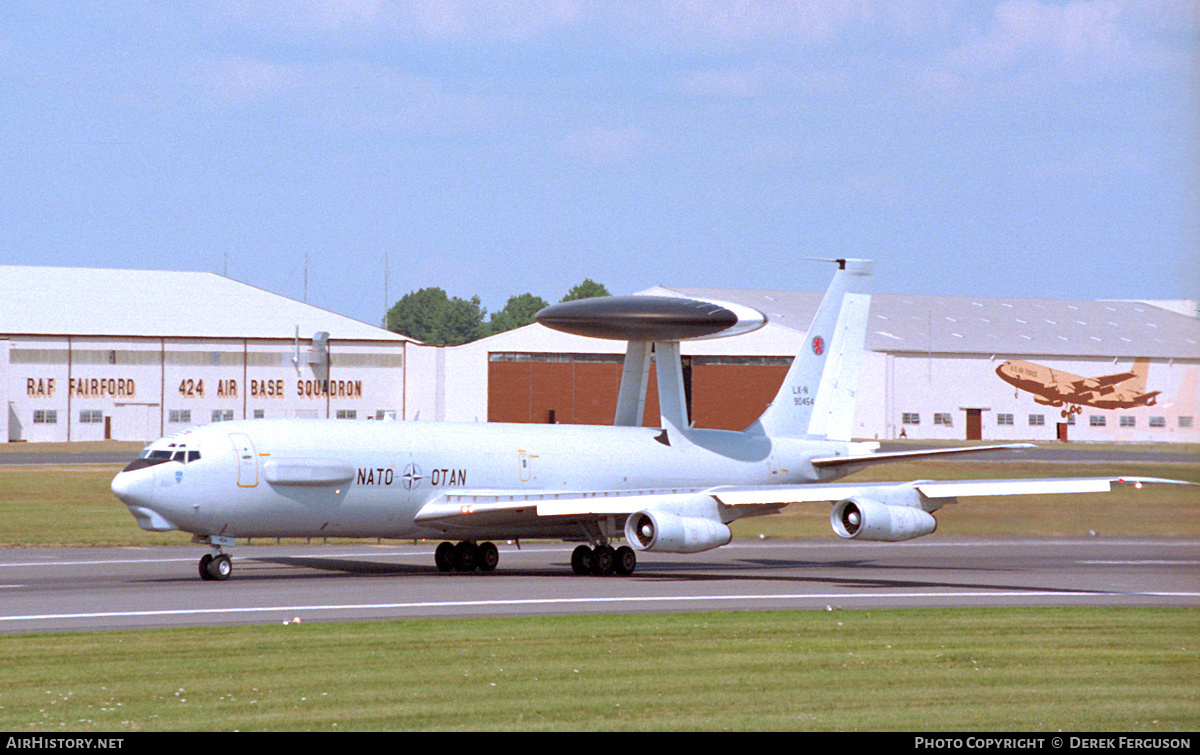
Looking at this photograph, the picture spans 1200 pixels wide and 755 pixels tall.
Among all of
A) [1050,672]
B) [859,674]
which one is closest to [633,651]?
[859,674]

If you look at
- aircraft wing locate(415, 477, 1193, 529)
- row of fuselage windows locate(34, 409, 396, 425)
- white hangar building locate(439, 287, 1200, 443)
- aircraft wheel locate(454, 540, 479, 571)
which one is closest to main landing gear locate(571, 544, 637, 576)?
aircraft wing locate(415, 477, 1193, 529)

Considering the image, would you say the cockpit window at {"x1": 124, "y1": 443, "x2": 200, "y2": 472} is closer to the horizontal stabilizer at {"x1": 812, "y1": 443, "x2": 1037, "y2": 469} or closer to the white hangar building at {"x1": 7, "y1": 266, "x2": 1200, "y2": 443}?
the horizontal stabilizer at {"x1": 812, "y1": 443, "x2": 1037, "y2": 469}

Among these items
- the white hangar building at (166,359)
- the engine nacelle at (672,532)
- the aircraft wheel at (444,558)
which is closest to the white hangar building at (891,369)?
the white hangar building at (166,359)

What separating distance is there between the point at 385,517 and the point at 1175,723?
77.5 ft

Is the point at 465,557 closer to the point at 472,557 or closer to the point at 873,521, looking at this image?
the point at 472,557

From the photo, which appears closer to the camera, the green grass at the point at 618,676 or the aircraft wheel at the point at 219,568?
the green grass at the point at 618,676

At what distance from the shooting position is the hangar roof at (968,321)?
112 metres

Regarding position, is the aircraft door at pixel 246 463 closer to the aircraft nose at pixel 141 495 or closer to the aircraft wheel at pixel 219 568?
the aircraft nose at pixel 141 495

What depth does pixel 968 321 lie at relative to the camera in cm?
11944

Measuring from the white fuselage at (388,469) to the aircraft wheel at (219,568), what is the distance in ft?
2.20

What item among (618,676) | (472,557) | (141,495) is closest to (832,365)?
(472,557)

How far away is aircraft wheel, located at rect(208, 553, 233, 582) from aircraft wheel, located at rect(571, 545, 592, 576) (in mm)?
8624

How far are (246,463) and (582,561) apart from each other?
8.91 metres

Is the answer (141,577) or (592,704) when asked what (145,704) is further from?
(141,577)
